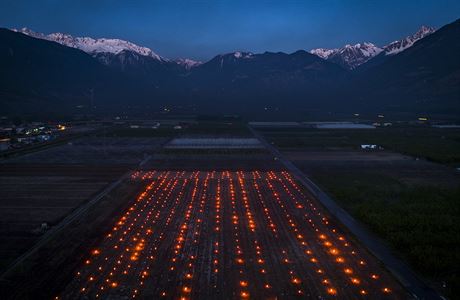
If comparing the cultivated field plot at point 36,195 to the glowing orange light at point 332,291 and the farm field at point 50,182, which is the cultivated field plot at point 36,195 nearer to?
the farm field at point 50,182

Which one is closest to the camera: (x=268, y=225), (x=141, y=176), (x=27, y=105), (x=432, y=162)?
(x=268, y=225)

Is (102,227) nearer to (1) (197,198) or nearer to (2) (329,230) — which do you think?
(1) (197,198)

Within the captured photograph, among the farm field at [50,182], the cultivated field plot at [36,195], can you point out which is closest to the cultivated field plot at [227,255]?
the cultivated field plot at [36,195]

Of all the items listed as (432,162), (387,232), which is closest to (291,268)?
(387,232)

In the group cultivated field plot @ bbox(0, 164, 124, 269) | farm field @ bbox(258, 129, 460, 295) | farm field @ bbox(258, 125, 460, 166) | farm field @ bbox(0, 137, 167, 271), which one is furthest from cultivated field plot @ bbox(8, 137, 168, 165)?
farm field @ bbox(258, 125, 460, 166)

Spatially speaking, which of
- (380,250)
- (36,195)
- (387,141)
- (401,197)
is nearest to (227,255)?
(380,250)

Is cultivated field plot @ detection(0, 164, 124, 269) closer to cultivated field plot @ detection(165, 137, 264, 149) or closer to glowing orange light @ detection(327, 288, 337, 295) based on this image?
glowing orange light @ detection(327, 288, 337, 295)
